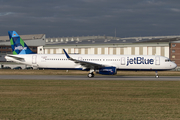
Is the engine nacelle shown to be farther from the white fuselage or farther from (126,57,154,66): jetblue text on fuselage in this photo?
(126,57,154,66): jetblue text on fuselage

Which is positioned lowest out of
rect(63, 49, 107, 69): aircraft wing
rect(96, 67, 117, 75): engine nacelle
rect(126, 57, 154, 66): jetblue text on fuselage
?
rect(96, 67, 117, 75): engine nacelle

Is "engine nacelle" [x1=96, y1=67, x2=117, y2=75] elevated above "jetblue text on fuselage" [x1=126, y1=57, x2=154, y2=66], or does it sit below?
below

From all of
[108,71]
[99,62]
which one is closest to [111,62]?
[99,62]

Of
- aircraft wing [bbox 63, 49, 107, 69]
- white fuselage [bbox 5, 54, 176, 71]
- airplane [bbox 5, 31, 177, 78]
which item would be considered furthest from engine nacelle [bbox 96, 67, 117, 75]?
white fuselage [bbox 5, 54, 176, 71]

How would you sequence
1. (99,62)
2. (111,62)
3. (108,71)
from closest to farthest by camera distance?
(108,71) → (111,62) → (99,62)

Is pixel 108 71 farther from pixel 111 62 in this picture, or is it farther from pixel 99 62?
pixel 99 62

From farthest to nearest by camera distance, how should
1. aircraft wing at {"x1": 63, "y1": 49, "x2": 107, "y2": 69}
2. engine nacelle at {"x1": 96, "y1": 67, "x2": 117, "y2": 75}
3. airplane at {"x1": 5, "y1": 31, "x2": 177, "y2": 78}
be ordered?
airplane at {"x1": 5, "y1": 31, "x2": 177, "y2": 78}
aircraft wing at {"x1": 63, "y1": 49, "x2": 107, "y2": 69}
engine nacelle at {"x1": 96, "y1": 67, "x2": 117, "y2": 75}

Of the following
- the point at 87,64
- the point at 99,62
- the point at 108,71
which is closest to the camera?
the point at 108,71

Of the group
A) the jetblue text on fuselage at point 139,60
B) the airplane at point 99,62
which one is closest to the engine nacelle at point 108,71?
the airplane at point 99,62

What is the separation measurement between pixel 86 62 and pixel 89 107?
22269 mm

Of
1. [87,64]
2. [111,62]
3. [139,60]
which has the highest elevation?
[139,60]

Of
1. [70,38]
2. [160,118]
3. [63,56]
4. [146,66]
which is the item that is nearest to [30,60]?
[63,56]

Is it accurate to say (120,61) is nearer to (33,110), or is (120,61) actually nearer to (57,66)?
(57,66)

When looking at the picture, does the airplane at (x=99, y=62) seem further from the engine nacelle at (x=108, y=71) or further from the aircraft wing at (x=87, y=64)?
the engine nacelle at (x=108, y=71)
